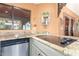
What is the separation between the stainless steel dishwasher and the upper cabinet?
0.51 ft

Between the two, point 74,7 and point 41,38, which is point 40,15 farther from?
point 74,7

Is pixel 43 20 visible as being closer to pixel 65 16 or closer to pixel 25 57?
pixel 65 16

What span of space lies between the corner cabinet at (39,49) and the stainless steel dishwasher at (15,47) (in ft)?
0.20

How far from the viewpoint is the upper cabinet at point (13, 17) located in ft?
5.06

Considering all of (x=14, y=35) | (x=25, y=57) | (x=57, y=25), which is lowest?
(x=25, y=57)

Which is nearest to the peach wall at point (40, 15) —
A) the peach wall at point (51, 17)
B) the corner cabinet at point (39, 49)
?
the peach wall at point (51, 17)

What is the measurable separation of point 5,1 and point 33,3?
0.31m

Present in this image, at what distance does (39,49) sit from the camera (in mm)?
1467

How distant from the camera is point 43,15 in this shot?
1580 millimetres

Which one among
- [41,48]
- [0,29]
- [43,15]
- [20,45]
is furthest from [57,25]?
[0,29]

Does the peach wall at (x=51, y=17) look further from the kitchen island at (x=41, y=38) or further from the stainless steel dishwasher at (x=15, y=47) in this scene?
the stainless steel dishwasher at (x=15, y=47)

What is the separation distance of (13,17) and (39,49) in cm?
46

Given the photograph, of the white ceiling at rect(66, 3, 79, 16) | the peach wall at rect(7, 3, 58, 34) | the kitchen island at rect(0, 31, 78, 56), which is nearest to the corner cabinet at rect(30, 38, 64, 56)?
the kitchen island at rect(0, 31, 78, 56)

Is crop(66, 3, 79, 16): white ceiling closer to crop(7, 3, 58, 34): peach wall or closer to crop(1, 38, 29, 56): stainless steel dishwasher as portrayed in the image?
crop(7, 3, 58, 34): peach wall
